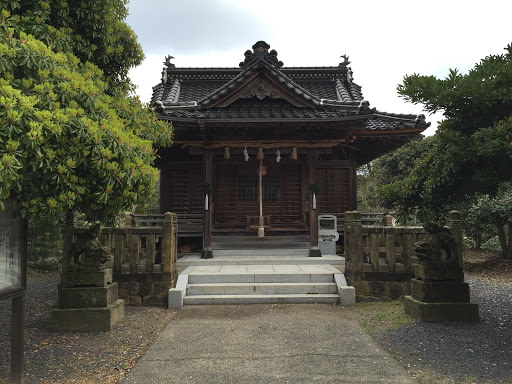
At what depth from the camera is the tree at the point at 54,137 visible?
2.98 m

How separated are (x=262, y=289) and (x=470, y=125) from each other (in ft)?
16.9

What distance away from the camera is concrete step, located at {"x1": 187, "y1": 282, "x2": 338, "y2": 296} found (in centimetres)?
760

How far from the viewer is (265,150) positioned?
36.0ft

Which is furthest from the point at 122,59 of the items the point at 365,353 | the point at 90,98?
the point at 365,353

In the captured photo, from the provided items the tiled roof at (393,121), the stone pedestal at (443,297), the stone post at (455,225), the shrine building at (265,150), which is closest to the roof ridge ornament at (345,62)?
the shrine building at (265,150)

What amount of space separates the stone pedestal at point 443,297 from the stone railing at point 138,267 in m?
4.95

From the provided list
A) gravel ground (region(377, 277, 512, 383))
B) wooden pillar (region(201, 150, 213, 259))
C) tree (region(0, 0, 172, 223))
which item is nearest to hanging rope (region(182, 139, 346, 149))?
wooden pillar (region(201, 150, 213, 259))

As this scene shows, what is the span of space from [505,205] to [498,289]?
18.6ft

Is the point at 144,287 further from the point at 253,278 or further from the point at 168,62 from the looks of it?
the point at 168,62

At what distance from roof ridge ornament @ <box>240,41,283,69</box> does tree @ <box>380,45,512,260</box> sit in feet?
27.2

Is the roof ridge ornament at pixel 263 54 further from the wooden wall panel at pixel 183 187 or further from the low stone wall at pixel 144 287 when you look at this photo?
the low stone wall at pixel 144 287

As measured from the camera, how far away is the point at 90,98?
378 centimetres

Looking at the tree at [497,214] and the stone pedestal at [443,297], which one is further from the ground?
the tree at [497,214]

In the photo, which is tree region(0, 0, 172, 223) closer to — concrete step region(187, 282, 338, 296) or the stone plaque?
the stone plaque
